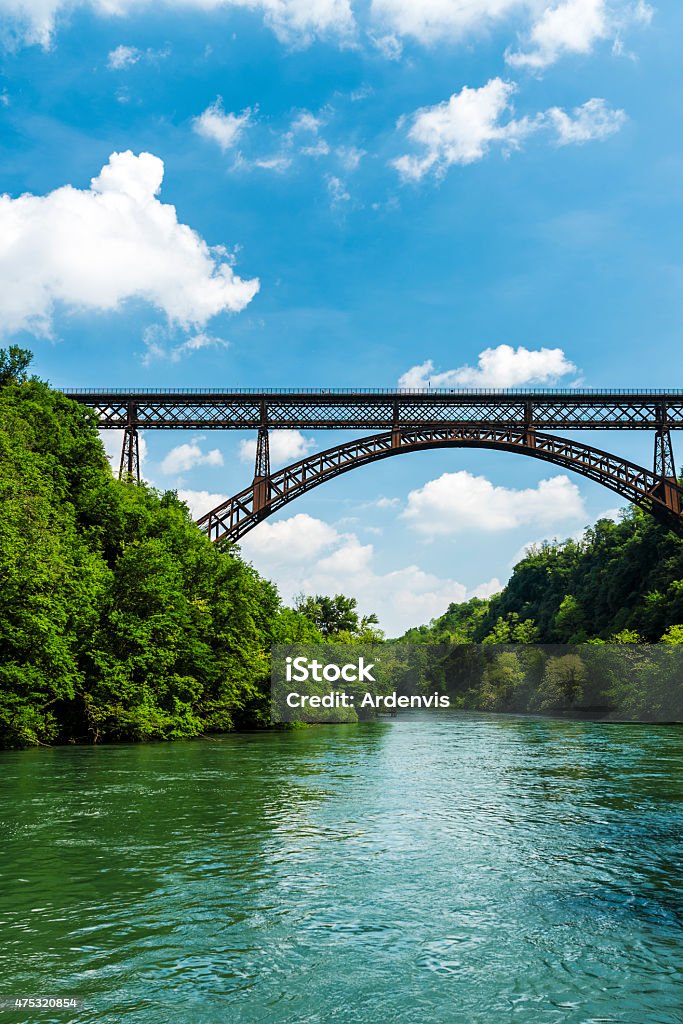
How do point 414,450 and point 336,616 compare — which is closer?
point 414,450

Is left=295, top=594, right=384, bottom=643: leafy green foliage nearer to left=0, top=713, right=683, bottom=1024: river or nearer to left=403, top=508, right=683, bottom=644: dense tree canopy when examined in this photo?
left=403, top=508, right=683, bottom=644: dense tree canopy

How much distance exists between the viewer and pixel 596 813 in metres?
Result: 14.6

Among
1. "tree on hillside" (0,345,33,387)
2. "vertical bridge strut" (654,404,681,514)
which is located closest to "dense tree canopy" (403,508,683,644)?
"vertical bridge strut" (654,404,681,514)

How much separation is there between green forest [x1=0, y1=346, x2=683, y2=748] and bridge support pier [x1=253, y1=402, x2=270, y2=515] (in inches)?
112

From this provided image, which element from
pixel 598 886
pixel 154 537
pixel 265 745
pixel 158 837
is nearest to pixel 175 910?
pixel 158 837

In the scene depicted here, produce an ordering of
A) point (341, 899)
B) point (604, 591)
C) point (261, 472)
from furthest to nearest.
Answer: point (604, 591) < point (261, 472) < point (341, 899)

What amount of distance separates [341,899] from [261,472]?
34.9m

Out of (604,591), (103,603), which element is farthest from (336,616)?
(103,603)

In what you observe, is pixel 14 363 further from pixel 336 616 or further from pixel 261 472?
pixel 336 616

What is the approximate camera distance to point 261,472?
43.2 metres

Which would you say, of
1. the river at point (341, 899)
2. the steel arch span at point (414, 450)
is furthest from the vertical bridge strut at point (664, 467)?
the river at point (341, 899)

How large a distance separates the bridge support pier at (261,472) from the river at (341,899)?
81.3 feet

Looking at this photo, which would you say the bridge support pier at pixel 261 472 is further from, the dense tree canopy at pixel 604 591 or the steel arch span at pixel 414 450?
the dense tree canopy at pixel 604 591

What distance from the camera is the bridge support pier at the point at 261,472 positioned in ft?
141
